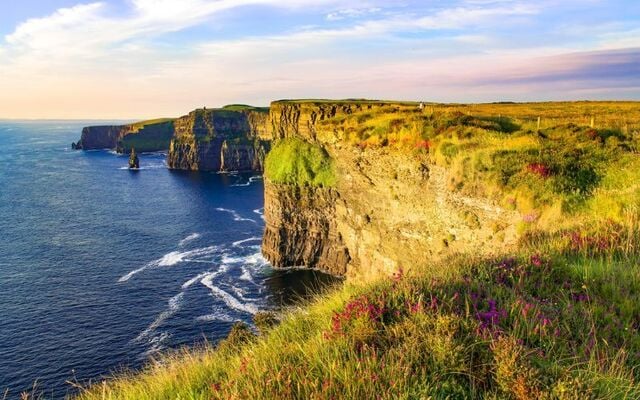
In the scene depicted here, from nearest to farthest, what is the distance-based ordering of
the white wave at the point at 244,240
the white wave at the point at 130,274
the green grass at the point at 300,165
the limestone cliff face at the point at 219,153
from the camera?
1. the white wave at the point at 130,274
2. the green grass at the point at 300,165
3. the white wave at the point at 244,240
4. the limestone cliff face at the point at 219,153

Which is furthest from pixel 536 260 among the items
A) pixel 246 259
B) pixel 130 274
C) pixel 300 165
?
pixel 300 165

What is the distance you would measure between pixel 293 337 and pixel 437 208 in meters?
A: 38.9

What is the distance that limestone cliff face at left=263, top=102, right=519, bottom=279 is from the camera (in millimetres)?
40656

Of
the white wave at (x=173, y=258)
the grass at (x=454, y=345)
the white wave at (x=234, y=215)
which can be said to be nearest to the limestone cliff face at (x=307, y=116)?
the white wave at (x=234, y=215)

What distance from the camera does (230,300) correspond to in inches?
2363

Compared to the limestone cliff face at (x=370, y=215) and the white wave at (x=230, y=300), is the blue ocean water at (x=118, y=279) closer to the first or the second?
the white wave at (x=230, y=300)

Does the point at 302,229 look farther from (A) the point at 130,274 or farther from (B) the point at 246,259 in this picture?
(A) the point at 130,274

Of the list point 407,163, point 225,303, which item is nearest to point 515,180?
point 407,163

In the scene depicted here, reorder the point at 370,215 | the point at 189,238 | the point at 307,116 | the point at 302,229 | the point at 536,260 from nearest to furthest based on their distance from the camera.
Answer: the point at 536,260 → the point at 370,215 → the point at 302,229 → the point at 189,238 → the point at 307,116

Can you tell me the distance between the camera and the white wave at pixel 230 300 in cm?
5772

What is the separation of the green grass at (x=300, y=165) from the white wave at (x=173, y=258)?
17608mm

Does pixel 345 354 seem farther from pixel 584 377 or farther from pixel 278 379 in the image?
pixel 584 377

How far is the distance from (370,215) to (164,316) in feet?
95.6

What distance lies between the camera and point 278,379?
5.58 metres
